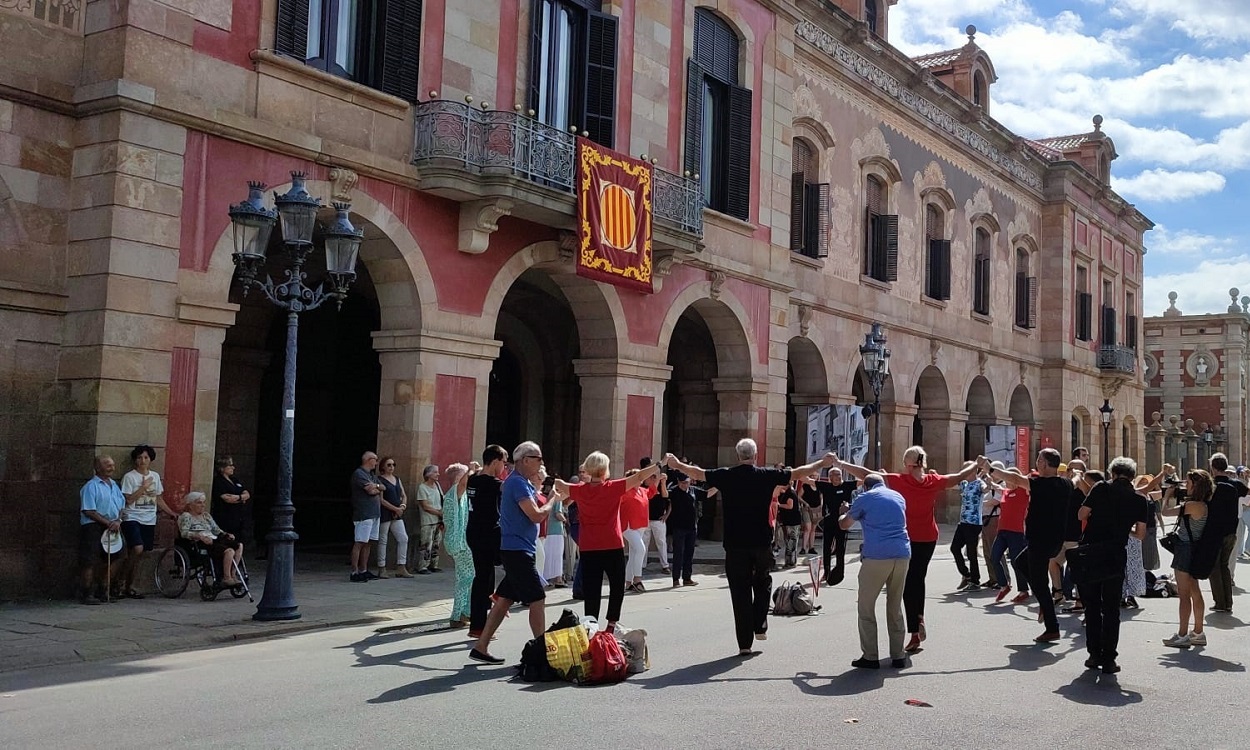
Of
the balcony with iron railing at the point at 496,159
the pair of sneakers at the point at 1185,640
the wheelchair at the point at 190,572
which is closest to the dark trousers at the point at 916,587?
the pair of sneakers at the point at 1185,640

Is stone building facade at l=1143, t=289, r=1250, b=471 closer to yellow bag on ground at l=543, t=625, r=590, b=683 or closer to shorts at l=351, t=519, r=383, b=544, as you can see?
shorts at l=351, t=519, r=383, b=544

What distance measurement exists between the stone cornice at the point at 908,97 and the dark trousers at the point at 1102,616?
17229 mm

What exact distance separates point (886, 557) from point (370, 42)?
9803mm

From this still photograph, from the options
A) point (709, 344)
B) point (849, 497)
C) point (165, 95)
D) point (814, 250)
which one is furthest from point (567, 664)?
point (814, 250)

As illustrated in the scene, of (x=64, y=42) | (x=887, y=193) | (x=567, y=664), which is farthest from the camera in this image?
(x=887, y=193)

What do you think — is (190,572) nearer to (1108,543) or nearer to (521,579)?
(521,579)

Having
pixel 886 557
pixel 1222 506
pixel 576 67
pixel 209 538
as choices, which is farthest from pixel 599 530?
pixel 576 67

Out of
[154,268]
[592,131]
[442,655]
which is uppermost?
[592,131]

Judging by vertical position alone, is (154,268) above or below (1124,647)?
above

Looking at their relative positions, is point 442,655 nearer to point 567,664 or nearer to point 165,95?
point 567,664

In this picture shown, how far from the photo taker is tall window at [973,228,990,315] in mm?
32969

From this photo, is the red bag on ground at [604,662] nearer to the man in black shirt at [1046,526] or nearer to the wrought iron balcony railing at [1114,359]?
the man in black shirt at [1046,526]

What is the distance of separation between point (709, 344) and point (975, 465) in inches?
526

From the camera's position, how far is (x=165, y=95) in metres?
12.7
